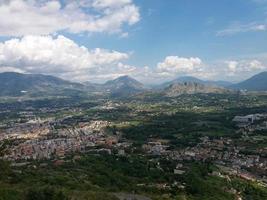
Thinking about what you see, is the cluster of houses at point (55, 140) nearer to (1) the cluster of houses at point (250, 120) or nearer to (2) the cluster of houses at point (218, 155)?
(2) the cluster of houses at point (218, 155)

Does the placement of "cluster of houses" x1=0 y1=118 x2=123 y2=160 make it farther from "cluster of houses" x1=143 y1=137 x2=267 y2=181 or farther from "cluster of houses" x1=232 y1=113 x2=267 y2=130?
"cluster of houses" x1=232 y1=113 x2=267 y2=130

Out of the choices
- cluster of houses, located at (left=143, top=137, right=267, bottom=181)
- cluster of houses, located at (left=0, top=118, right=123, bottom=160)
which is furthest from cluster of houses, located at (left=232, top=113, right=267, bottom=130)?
A: cluster of houses, located at (left=0, top=118, right=123, bottom=160)

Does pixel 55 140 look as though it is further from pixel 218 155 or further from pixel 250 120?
pixel 250 120

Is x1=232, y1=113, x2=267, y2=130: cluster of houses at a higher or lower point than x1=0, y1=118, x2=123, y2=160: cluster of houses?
higher

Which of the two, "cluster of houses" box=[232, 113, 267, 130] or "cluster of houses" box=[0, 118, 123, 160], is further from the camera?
"cluster of houses" box=[232, 113, 267, 130]

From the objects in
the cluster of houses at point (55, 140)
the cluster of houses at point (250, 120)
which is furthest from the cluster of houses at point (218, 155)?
the cluster of houses at point (250, 120)

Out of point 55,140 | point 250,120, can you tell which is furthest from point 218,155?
point 250,120

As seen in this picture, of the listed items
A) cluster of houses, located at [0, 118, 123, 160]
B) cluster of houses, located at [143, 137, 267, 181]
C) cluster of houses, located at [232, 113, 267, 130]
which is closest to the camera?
cluster of houses, located at [143, 137, 267, 181]

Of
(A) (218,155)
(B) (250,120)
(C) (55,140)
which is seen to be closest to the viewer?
(A) (218,155)

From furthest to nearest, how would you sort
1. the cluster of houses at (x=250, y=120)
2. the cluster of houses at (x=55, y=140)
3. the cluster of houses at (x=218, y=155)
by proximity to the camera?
the cluster of houses at (x=250, y=120), the cluster of houses at (x=55, y=140), the cluster of houses at (x=218, y=155)

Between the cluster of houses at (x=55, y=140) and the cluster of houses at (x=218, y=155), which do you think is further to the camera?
the cluster of houses at (x=55, y=140)

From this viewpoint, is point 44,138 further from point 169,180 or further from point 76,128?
point 169,180

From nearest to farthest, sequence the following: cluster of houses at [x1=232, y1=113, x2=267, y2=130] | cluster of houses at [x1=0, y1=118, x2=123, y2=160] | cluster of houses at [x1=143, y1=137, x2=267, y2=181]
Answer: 1. cluster of houses at [x1=143, y1=137, x2=267, y2=181]
2. cluster of houses at [x1=0, y1=118, x2=123, y2=160]
3. cluster of houses at [x1=232, y1=113, x2=267, y2=130]
